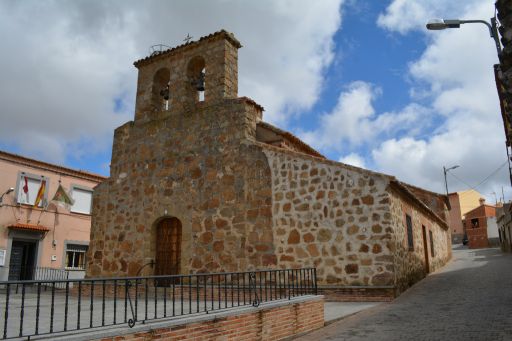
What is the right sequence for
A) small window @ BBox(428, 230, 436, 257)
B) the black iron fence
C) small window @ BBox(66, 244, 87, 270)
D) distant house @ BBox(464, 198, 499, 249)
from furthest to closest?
distant house @ BBox(464, 198, 499, 249)
small window @ BBox(66, 244, 87, 270)
small window @ BBox(428, 230, 436, 257)
the black iron fence

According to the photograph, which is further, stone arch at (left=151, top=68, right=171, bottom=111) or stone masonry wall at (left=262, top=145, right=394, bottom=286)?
stone arch at (left=151, top=68, right=171, bottom=111)

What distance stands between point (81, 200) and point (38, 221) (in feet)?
9.55

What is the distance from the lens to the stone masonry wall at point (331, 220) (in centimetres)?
953

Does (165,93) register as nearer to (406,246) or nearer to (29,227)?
(406,246)

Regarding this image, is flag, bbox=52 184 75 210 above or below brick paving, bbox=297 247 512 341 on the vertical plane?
above

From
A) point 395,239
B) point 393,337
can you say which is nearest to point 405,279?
point 395,239

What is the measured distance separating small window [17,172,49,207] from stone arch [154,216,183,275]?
11267 millimetres

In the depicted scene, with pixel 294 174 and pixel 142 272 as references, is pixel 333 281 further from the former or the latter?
pixel 142 272

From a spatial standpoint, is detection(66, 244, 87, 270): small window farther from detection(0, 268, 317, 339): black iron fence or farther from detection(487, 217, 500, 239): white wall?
detection(487, 217, 500, 239): white wall

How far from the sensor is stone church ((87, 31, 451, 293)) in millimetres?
9836

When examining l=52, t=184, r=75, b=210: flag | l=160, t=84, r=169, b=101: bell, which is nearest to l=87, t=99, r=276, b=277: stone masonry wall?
l=160, t=84, r=169, b=101: bell

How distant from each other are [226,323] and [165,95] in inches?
378

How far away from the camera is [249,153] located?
1143 centimetres

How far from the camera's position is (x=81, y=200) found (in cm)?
2345
